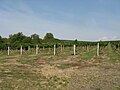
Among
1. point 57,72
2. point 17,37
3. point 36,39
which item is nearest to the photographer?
point 57,72

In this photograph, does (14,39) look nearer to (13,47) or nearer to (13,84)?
(13,47)

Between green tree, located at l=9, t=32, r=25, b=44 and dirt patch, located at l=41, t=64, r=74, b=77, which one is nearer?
dirt patch, located at l=41, t=64, r=74, b=77

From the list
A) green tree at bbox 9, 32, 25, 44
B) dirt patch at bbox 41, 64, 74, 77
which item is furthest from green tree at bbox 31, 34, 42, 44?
dirt patch at bbox 41, 64, 74, 77

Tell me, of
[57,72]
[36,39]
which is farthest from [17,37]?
[57,72]

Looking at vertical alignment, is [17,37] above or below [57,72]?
above

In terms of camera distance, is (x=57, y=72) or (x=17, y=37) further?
(x=17, y=37)

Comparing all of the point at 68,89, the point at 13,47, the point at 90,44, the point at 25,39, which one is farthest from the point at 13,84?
the point at 25,39

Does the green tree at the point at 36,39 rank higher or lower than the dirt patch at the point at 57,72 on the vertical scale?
higher

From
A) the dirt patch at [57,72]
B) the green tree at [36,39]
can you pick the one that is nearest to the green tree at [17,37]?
the green tree at [36,39]

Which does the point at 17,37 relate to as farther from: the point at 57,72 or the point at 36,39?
the point at 57,72

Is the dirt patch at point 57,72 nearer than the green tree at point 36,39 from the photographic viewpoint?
Yes

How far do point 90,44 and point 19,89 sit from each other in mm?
63143

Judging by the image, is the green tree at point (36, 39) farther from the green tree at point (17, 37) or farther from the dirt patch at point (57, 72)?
the dirt patch at point (57, 72)

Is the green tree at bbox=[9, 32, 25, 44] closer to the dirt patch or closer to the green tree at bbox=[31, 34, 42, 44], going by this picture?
the green tree at bbox=[31, 34, 42, 44]
